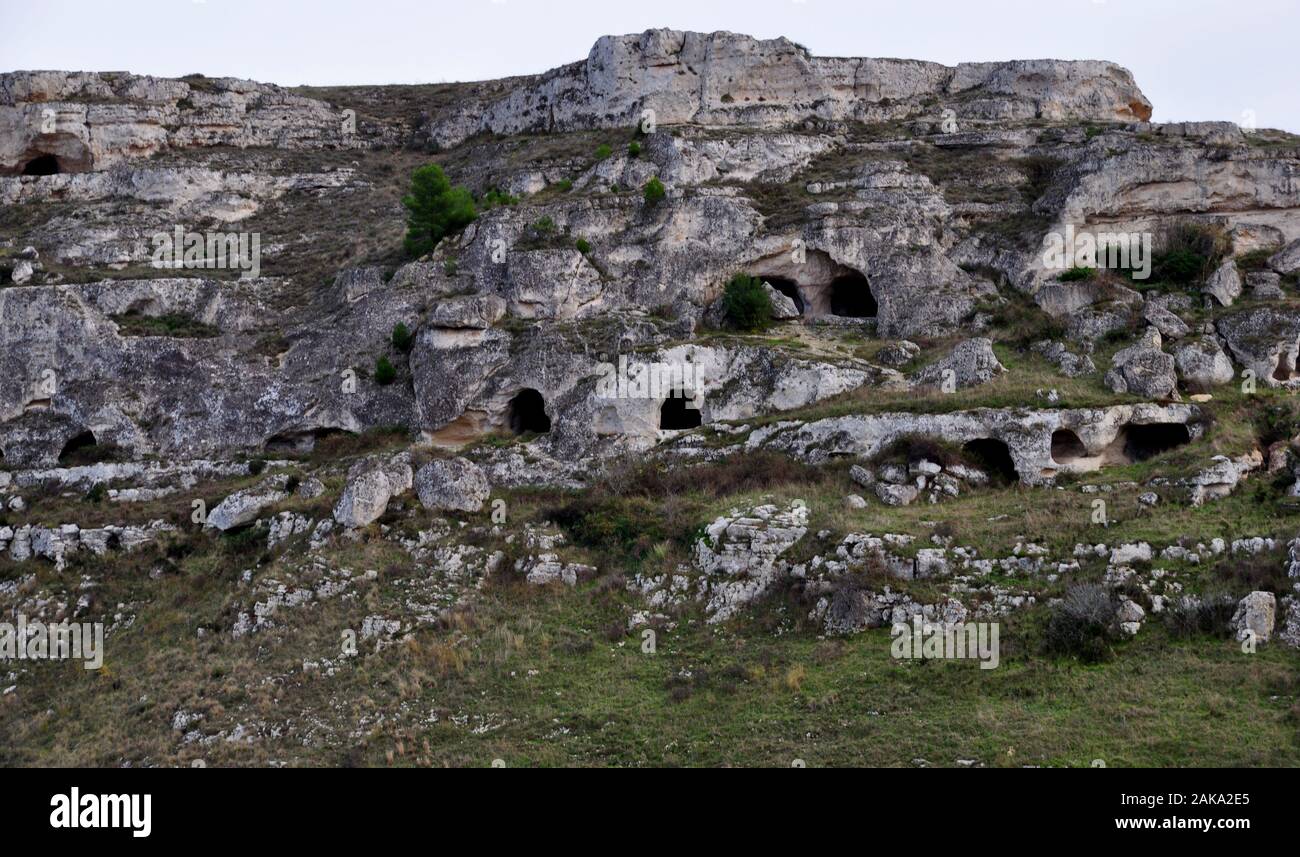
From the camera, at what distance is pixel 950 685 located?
18.8 m

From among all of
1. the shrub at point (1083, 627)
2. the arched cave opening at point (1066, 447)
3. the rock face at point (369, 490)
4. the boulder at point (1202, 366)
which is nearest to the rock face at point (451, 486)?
the rock face at point (369, 490)

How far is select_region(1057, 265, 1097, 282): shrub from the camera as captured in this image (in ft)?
110

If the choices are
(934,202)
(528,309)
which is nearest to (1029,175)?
(934,202)

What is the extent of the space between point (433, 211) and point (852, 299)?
13959mm

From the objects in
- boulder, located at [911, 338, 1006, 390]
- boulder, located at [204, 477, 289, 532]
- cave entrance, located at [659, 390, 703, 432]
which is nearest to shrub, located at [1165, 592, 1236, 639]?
boulder, located at [911, 338, 1006, 390]

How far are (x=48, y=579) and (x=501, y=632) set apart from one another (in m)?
12.3

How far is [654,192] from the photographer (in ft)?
119

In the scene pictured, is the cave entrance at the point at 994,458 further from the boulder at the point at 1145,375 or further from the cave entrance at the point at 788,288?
the cave entrance at the point at 788,288

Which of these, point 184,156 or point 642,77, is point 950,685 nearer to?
point 642,77
